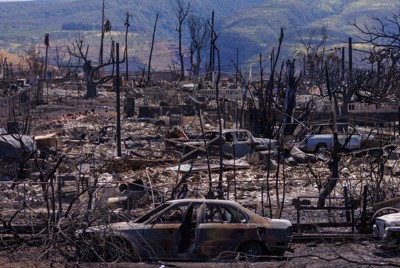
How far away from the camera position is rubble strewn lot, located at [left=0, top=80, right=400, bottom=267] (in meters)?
15.5

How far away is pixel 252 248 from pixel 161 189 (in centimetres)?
655

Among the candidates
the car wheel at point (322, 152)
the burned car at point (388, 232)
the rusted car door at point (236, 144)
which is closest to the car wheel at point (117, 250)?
the burned car at point (388, 232)

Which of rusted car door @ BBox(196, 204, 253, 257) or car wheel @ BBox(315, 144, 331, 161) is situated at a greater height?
rusted car door @ BBox(196, 204, 253, 257)

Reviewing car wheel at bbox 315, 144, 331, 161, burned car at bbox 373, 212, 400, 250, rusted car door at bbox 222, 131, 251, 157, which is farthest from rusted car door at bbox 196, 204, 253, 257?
rusted car door at bbox 222, 131, 251, 157

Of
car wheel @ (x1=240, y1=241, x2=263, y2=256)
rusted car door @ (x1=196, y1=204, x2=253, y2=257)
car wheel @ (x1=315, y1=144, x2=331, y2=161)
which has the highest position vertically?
rusted car door @ (x1=196, y1=204, x2=253, y2=257)

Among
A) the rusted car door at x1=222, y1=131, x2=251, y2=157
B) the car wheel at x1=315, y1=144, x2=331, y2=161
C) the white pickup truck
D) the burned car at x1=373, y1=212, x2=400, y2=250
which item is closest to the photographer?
the burned car at x1=373, y1=212, x2=400, y2=250

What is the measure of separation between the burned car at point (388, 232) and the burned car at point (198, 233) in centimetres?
189

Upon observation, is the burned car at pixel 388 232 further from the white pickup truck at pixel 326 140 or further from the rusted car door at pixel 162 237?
the white pickup truck at pixel 326 140

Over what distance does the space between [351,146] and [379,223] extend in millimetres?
14604

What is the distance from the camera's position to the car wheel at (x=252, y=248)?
15297mm

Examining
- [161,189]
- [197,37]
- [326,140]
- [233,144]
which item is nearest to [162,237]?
[161,189]

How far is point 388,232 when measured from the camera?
16062mm

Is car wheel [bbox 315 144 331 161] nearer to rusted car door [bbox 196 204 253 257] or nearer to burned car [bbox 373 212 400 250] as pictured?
burned car [bbox 373 212 400 250]

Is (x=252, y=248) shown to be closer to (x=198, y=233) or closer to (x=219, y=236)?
(x=219, y=236)
